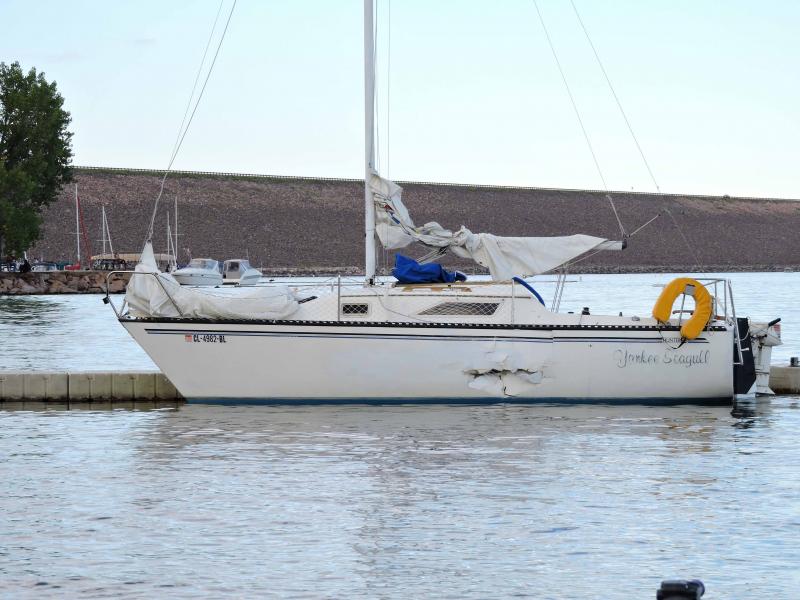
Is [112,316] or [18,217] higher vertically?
[18,217]

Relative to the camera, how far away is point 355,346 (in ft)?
50.7

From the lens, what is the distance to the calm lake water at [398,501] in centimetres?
816

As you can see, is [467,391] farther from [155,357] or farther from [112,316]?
[112,316]

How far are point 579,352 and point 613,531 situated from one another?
249 inches

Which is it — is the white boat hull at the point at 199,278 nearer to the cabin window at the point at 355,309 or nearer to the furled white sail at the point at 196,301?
the furled white sail at the point at 196,301

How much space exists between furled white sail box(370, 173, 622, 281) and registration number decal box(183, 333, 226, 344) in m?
2.40

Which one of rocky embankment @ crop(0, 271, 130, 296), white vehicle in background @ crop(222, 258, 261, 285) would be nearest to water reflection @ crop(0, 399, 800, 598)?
rocky embankment @ crop(0, 271, 130, 296)

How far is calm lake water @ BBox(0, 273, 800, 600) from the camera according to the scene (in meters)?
8.16

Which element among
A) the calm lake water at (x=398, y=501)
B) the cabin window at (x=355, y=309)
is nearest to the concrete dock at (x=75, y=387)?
the calm lake water at (x=398, y=501)

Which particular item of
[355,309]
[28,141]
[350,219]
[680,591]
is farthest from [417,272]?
[350,219]

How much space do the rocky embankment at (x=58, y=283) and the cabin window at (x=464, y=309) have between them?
157ft

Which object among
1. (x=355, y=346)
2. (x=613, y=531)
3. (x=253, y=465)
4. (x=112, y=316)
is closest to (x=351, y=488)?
(x=253, y=465)

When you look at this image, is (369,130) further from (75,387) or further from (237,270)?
(237,270)

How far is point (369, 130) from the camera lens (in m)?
16.7
